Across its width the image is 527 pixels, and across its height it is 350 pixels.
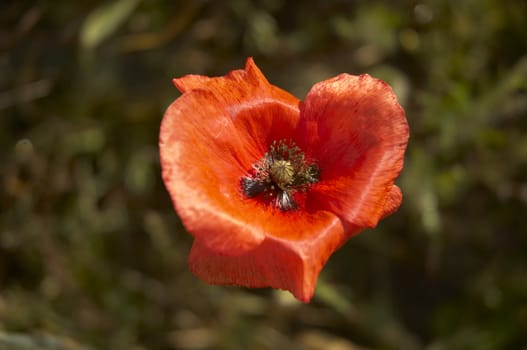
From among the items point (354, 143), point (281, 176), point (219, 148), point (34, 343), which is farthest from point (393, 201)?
point (34, 343)

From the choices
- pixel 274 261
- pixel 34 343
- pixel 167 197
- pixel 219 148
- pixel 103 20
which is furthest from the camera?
pixel 167 197

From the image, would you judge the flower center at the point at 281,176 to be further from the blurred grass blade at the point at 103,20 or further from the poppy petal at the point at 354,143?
the blurred grass blade at the point at 103,20

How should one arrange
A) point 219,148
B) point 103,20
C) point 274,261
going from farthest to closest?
point 103,20
point 219,148
point 274,261

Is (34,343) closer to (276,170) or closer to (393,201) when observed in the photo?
(276,170)

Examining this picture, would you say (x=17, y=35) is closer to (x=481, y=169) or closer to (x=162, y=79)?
(x=162, y=79)

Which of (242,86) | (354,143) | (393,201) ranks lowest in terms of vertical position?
(393,201)

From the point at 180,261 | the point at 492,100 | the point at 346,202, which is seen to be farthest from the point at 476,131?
the point at 180,261

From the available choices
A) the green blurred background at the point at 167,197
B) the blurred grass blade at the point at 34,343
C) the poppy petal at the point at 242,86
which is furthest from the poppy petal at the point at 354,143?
the blurred grass blade at the point at 34,343
